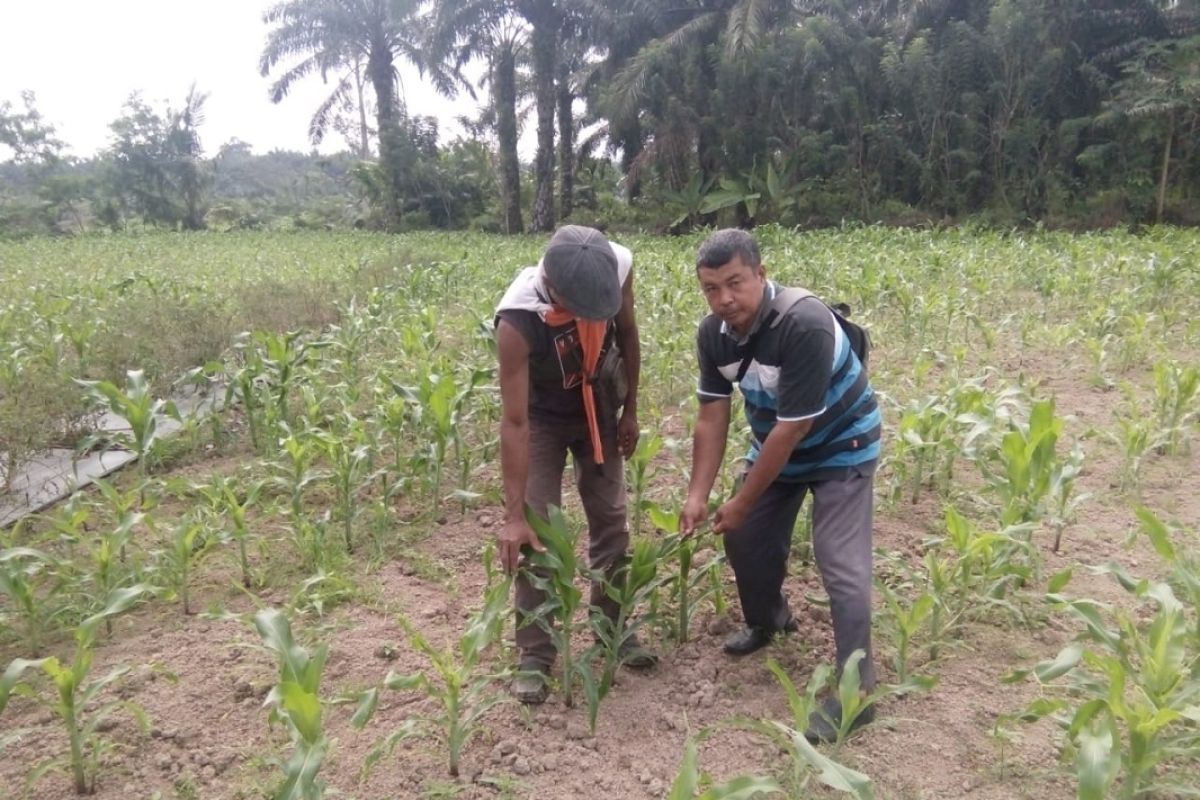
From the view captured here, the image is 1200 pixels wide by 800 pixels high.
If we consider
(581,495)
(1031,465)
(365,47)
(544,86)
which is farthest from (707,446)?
(365,47)

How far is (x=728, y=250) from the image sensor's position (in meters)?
2.26

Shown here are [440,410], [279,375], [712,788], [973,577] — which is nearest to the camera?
[712,788]

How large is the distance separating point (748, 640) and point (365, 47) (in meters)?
25.8

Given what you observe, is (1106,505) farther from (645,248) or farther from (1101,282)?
(645,248)

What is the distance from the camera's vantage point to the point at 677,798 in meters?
1.69

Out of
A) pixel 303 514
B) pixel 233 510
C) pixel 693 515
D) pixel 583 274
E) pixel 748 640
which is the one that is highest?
pixel 583 274

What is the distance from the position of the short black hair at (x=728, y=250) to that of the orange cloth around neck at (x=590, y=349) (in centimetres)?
34

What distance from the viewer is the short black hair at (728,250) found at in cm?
226

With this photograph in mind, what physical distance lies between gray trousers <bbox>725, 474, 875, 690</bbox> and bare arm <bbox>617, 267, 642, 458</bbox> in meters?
0.46

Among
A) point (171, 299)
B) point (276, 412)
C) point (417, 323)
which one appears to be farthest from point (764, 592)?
point (171, 299)

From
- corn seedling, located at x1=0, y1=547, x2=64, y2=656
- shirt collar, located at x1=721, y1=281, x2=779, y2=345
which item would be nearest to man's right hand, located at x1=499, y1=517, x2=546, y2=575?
shirt collar, located at x1=721, y1=281, x2=779, y2=345

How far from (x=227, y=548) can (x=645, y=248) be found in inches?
477

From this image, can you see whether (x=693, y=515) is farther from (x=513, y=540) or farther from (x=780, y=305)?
(x=780, y=305)

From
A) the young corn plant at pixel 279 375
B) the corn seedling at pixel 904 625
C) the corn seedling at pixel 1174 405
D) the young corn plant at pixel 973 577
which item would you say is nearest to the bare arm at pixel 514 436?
the corn seedling at pixel 904 625
